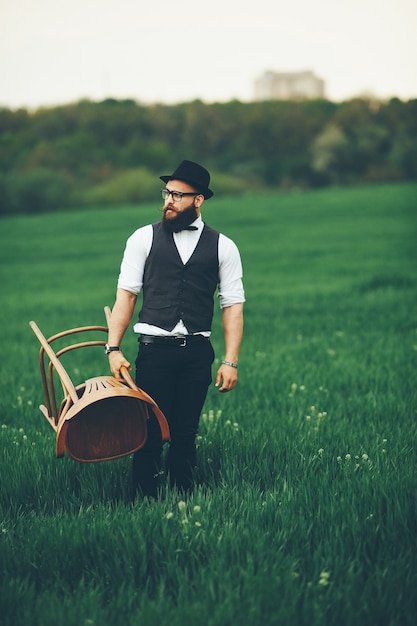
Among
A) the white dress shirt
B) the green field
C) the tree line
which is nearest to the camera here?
the green field

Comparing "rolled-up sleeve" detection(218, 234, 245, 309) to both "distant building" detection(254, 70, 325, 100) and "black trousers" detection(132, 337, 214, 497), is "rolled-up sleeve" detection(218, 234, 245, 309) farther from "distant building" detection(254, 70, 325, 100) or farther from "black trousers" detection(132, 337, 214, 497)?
"distant building" detection(254, 70, 325, 100)

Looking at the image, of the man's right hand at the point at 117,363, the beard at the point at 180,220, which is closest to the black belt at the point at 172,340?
the man's right hand at the point at 117,363

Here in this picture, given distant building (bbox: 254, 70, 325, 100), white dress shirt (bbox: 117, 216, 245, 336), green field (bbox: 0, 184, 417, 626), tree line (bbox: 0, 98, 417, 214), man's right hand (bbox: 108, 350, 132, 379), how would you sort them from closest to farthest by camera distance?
green field (bbox: 0, 184, 417, 626), man's right hand (bbox: 108, 350, 132, 379), white dress shirt (bbox: 117, 216, 245, 336), tree line (bbox: 0, 98, 417, 214), distant building (bbox: 254, 70, 325, 100)

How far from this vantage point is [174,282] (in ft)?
14.1

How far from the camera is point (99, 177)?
65250 mm

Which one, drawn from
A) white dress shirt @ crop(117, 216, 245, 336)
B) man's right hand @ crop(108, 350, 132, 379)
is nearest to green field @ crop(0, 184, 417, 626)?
man's right hand @ crop(108, 350, 132, 379)

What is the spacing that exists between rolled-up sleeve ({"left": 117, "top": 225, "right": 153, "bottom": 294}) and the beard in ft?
0.44

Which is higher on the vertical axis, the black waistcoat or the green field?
the black waistcoat

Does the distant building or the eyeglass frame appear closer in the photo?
the eyeglass frame

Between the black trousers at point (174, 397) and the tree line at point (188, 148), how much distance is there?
4381 cm

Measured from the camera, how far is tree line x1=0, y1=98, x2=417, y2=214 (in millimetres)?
52406

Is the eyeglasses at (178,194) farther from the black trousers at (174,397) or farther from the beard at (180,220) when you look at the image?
the black trousers at (174,397)

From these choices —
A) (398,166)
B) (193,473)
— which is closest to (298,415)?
(193,473)

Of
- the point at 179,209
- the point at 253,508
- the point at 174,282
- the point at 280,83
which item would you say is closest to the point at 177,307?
the point at 174,282
